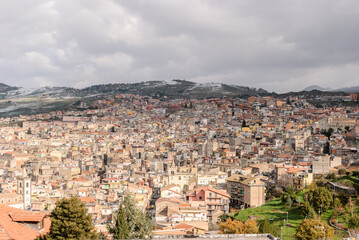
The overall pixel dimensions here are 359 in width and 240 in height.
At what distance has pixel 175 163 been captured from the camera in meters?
42.1

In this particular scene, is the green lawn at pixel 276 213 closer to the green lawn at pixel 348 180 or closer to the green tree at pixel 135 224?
the green lawn at pixel 348 180

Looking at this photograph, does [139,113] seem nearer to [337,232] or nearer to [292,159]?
[292,159]

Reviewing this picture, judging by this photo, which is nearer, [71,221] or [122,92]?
[71,221]


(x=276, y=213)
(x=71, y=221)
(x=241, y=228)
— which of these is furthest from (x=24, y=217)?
(x=276, y=213)

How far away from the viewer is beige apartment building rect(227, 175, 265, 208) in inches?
1053

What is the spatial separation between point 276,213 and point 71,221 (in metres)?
16.8

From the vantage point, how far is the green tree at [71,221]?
28.2 ft

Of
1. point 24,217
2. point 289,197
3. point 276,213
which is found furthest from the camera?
point 289,197

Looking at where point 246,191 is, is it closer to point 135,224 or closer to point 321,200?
point 321,200

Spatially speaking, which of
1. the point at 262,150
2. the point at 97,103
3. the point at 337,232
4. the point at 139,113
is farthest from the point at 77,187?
the point at 97,103

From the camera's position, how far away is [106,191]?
29109mm

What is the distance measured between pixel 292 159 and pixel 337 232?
2005 centimetres

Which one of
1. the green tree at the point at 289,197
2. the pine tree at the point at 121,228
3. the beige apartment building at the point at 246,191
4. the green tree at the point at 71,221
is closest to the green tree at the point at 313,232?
the pine tree at the point at 121,228

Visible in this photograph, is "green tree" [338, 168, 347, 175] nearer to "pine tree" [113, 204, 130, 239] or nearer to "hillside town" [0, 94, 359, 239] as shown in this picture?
"hillside town" [0, 94, 359, 239]
